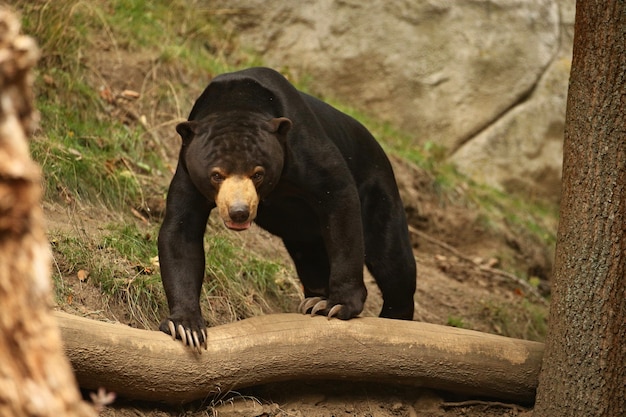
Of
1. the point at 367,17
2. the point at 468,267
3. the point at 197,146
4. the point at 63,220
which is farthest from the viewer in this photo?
the point at 367,17

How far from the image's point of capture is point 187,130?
4379mm

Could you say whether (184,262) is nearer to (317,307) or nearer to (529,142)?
(317,307)

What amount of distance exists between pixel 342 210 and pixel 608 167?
1.28 metres

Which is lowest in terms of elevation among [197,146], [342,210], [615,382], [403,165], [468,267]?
[468,267]

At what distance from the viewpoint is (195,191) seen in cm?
437

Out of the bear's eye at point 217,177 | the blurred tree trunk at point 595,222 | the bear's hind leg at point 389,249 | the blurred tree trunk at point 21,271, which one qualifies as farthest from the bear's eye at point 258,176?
the blurred tree trunk at point 21,271

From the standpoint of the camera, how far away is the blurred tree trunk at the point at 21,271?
1562 millimetres

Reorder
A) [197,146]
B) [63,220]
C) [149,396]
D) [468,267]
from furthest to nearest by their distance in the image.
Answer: [468,267]
[63,220]
[197,146]
[149,396]

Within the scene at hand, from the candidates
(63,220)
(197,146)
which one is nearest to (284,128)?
(197,146)

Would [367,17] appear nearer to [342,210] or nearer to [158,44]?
[158,44]

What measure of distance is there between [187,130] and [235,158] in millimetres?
357

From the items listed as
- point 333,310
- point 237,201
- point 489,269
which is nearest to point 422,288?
point 489,269

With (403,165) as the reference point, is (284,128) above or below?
above

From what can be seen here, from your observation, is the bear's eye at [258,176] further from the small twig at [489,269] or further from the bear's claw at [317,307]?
the small twig at [489,269]
